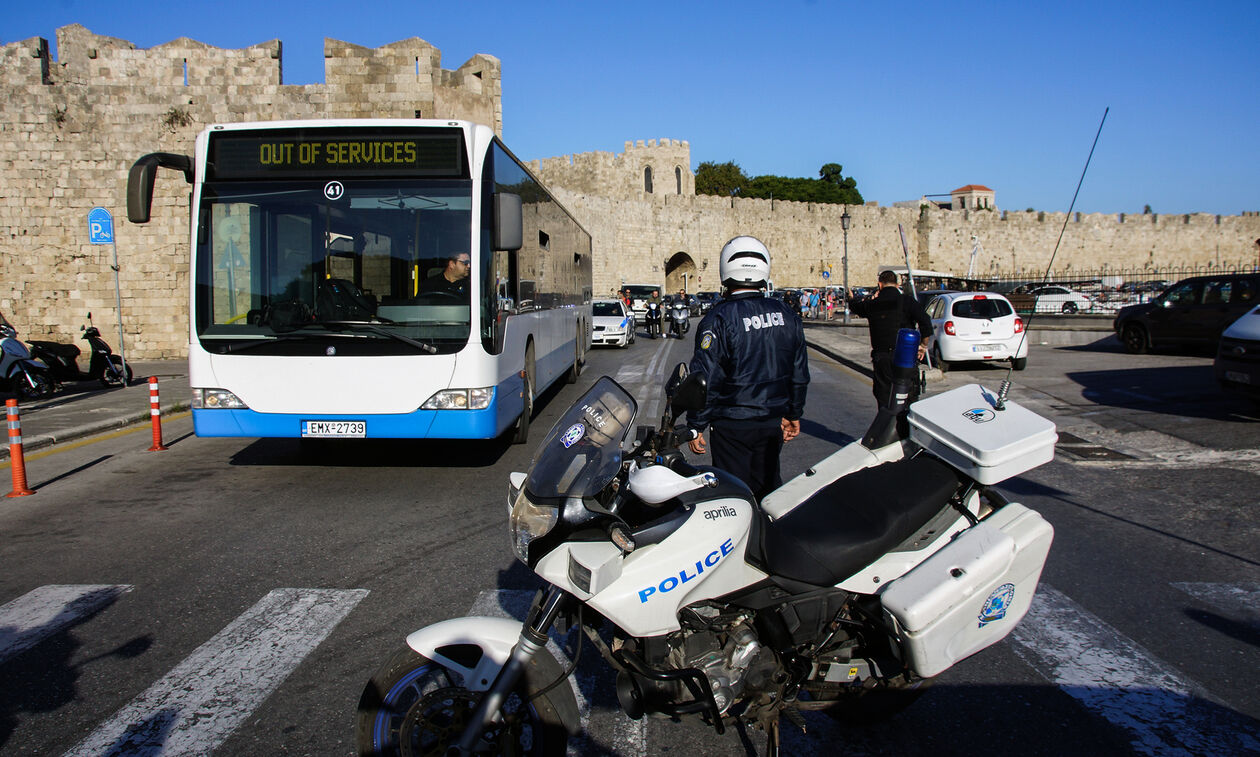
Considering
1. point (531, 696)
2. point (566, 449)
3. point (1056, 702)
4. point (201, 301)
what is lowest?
point (1056, 702)

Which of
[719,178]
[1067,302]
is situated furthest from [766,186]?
[1067,302]

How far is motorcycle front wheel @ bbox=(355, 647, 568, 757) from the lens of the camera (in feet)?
8.26

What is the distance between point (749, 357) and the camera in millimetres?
4020

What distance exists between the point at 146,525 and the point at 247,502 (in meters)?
0.77

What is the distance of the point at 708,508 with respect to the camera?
2541 millimetres

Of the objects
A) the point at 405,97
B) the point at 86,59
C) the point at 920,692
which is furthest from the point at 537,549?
the point at 86,59

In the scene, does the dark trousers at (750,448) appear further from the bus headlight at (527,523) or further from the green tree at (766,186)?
the green tree at (766,186)

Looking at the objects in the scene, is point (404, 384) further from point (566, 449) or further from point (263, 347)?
point (566, 449)

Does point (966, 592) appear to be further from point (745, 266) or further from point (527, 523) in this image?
point (745, 266)

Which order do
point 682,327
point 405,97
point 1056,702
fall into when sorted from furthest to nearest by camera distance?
point 682,327
point 405,97
point 1056,702

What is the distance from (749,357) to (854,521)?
1.37 m

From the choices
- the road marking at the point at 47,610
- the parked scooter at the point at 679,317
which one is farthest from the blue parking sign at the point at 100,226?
the parked scooter at the point at 679,317

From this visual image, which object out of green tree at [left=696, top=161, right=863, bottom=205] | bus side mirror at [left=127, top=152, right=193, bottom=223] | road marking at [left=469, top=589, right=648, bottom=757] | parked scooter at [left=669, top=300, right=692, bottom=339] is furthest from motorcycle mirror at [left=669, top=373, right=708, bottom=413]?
green tree at [left=696, top=161, right=863, bottom=205]

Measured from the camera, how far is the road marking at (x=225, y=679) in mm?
3051
